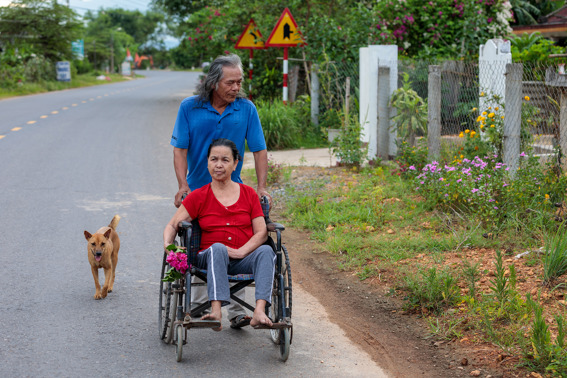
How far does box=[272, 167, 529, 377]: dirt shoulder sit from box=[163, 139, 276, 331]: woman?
93 cm

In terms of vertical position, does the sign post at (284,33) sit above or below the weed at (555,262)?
above

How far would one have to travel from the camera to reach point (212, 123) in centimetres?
474

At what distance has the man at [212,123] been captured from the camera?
466 cm

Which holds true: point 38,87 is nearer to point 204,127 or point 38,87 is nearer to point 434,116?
point 434,116

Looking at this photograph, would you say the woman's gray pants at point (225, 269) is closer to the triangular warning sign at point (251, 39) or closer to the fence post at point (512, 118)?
the fence post at point (512, 118)

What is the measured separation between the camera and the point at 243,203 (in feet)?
15.1

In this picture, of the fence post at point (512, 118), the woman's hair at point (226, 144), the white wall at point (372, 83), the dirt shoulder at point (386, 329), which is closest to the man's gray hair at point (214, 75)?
the woman's hair at point (226, 144)

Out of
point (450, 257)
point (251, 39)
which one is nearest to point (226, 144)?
point (450, 257)

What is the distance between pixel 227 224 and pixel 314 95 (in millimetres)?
10498

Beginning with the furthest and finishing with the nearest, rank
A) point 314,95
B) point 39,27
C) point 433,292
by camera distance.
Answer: point 39,27 → point 314,95 → point 433,292

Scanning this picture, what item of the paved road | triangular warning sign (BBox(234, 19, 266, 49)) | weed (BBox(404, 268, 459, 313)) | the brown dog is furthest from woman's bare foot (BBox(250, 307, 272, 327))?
triangular warning sign (BBox(234, 19, 266, 49))

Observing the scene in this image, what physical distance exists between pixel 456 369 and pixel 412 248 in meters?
2.35

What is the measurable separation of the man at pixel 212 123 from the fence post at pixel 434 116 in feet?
14.9

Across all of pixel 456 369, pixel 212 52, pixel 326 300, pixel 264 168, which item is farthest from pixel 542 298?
pixel 212 52
